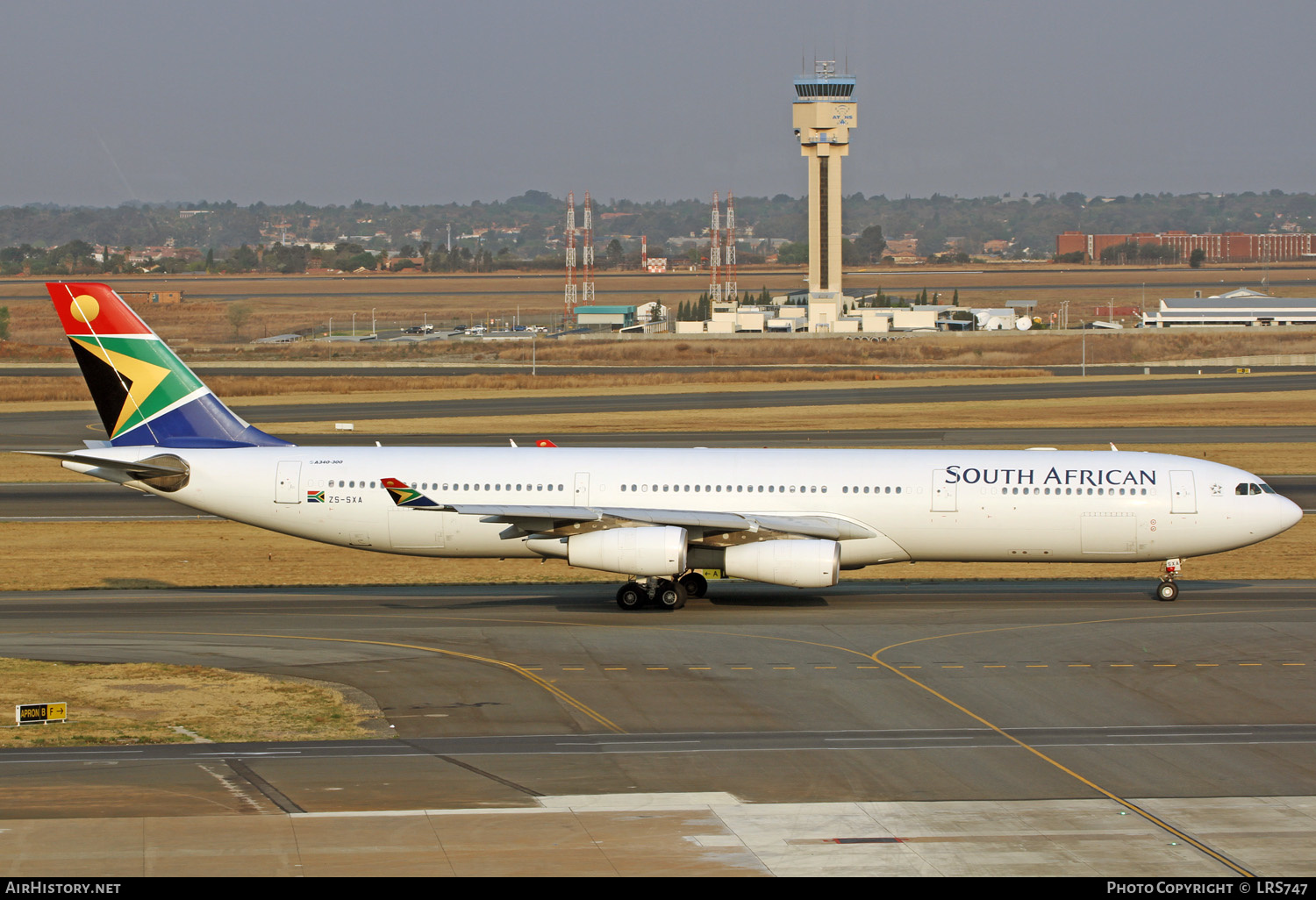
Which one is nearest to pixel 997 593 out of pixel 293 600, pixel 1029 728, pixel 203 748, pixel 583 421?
pixel 1029 728

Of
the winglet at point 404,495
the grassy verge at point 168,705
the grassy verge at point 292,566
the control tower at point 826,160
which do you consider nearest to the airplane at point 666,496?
the winglet at point 404,495

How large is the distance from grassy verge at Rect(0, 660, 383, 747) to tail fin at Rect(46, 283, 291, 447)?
11.1 m

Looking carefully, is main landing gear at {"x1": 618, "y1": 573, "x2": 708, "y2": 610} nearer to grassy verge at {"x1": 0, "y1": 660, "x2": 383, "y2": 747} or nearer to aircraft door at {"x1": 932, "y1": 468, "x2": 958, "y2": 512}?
aircraft door at {"x1": 932, "y1": 468, "x2": 958, "y2": 512}

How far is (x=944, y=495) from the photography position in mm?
38031

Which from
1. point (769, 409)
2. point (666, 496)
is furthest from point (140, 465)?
point (769, 409)

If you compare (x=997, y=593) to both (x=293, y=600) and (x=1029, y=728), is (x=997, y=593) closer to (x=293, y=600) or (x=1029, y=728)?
(x=1029, y=728)

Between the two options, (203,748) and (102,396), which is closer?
(203,748)

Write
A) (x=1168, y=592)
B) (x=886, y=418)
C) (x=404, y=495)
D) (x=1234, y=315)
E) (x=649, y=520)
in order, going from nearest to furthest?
(x=404, y=495) < (x=649, y=520) < (x=1168, y=592) < (x=886, y=418) < (x=1234, y=315)

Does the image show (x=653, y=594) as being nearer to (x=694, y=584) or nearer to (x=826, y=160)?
(x=694, y=584)

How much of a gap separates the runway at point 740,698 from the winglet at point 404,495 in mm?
3070

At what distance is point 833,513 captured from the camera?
125 ft

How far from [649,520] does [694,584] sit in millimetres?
4009

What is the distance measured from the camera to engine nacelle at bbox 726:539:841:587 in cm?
3578

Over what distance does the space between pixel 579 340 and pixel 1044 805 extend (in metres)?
151
